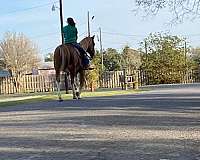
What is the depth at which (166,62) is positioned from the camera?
52.9 metres

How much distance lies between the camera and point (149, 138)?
8.17 meters

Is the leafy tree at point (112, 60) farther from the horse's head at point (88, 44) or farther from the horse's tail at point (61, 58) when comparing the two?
the horse's tail at point (61, 58)

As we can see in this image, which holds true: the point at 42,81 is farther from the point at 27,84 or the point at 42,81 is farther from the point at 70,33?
the point at 70,33

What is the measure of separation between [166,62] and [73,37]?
34.2 m

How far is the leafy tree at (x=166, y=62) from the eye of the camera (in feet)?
172

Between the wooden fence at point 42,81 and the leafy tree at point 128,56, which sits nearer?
the wooden fence at point 42,81

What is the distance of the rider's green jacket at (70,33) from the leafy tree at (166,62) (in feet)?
110

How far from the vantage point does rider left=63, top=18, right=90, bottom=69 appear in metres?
19.4

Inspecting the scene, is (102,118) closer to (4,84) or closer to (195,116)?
(195,116)

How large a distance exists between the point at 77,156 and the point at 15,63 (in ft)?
238

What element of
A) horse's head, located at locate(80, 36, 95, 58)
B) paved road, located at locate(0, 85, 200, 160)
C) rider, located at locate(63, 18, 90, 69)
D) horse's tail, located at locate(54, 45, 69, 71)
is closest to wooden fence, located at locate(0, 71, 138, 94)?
horse's head, located at locate(80, 36, 95, 58)

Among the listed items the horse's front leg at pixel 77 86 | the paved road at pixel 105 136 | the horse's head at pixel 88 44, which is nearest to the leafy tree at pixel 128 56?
the horse's front leg at pixel 77 86

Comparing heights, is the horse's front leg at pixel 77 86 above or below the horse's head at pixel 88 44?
below

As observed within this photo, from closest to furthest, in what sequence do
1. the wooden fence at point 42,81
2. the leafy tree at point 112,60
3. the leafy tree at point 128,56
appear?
the wooden fence at point 42,81 → the leafy tree at point 128,56 → the leafy tree at point 112,60
